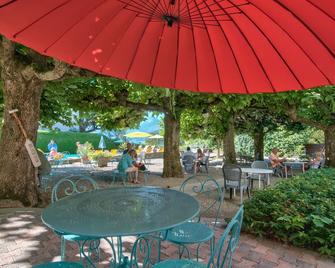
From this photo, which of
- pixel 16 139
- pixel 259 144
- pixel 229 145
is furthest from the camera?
pixel 259 144

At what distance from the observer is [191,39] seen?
2.29 meters

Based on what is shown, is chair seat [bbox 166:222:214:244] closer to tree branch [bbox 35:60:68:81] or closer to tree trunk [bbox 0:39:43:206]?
tree branch [bbox 35:60:68:81]

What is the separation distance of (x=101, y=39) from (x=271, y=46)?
3.69 feet

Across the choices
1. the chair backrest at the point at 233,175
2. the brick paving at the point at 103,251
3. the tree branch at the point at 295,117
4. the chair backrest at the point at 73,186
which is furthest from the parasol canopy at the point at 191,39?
the tree branch at the point at 295,117

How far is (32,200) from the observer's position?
6.52 metres

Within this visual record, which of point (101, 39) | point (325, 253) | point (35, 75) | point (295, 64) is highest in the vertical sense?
point (35, 75)

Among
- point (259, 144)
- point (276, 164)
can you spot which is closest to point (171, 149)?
point (276, 164)

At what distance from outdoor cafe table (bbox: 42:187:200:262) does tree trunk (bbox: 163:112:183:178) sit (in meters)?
9.91

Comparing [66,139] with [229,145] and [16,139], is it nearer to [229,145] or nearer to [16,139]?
[229,145]

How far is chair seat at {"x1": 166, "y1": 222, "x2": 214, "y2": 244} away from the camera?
3.12 meters

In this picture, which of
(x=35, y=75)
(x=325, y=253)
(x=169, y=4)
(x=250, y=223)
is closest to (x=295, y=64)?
(x=169, y=4)

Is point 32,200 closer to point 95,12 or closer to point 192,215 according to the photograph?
point 192,215

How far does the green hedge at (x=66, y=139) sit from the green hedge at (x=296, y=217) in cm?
2378

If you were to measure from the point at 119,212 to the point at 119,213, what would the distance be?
0.11 ft
